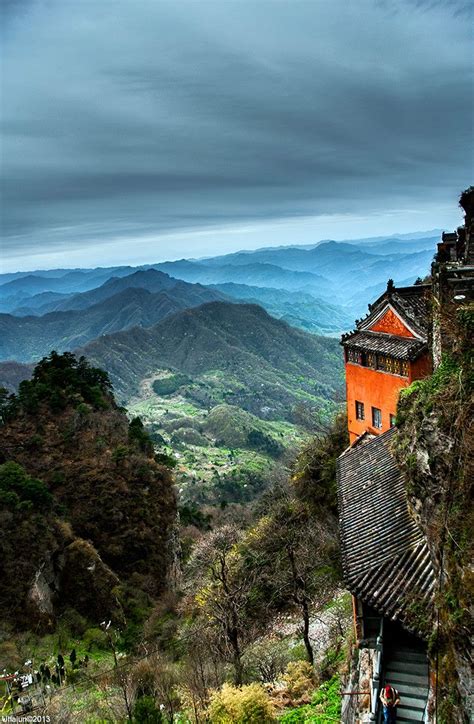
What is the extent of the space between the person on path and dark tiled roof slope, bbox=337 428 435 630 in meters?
1.63

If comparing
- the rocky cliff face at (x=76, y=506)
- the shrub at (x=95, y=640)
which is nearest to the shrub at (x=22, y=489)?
the rocky cliff face at (x=76, y=506)

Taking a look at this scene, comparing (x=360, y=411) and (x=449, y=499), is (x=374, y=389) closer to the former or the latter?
(x=360, y=411)

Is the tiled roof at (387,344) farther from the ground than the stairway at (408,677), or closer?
farther from the ground

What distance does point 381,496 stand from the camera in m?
12.8

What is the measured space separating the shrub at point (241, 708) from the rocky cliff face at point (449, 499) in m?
6.51

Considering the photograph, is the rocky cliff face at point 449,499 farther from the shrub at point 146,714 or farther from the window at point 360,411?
the window at point 360,411

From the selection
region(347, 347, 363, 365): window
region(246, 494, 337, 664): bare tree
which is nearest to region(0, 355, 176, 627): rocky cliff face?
region(246, 494, 337, 664): bare tree

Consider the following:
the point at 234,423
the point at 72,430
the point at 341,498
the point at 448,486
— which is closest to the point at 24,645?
the point at 72,430

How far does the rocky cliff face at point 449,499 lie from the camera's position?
7.56m

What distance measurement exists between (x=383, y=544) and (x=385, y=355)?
448 inches

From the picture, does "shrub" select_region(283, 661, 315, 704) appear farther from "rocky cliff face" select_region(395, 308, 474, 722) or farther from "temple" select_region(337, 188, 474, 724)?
"rocky cliff face" select_region(395, 308, 474, 722)

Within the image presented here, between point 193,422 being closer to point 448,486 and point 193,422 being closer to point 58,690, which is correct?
point 58,690

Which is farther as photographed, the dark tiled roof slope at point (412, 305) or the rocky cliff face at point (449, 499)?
the dark tiled roof slope at point (412, 305)

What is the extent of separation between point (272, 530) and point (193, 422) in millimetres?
125258
